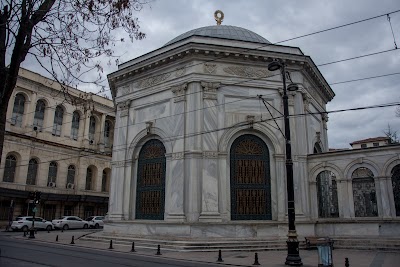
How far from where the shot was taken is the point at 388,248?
1789cm

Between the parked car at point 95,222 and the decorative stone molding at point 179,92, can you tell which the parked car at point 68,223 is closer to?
the parked car at point 95,222

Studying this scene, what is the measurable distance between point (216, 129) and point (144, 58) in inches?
288

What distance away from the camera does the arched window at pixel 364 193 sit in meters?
19.7

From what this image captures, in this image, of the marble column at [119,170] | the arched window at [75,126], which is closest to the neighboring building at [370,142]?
the arched window at [75,126]

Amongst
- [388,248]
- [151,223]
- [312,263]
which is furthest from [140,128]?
[388,248]

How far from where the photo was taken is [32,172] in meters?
38.3

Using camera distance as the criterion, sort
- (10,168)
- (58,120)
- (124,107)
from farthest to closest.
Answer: (58,120) → (10,168) → (124,107)

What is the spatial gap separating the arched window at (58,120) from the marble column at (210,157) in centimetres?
2714

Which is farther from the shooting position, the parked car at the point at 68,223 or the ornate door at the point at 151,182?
the parked car at the point at 68,223

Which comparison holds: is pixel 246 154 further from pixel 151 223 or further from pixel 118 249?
pixel 118 249

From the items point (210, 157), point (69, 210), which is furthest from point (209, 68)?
point (69, 210)

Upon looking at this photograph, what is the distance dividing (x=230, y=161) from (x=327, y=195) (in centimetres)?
643

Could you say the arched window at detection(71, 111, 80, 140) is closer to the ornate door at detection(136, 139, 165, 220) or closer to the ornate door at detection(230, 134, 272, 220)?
the ornate door at detection(136, 139, 165, 220)

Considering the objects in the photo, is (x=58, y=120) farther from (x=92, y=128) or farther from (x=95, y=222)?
(x=95, y=222)
